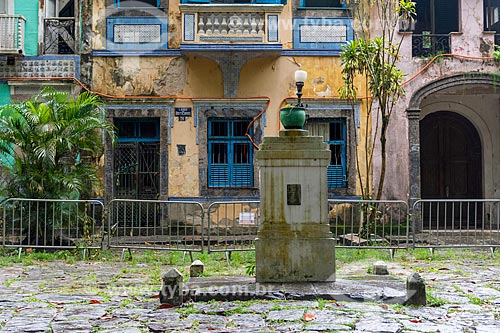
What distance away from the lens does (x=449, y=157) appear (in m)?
Result: 18.5

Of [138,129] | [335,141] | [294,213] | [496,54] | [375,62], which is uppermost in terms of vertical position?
[496,54]

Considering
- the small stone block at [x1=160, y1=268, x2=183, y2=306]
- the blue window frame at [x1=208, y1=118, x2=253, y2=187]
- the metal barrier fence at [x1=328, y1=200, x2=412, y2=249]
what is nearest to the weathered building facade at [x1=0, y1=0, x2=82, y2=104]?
the blue window frame at [x1=208, y1=118, x2=253, y2=187]

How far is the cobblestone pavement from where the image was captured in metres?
6.04

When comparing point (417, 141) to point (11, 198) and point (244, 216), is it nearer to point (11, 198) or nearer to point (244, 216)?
point (244, 216)

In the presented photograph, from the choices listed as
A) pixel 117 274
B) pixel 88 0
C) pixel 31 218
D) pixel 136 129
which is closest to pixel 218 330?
pixel 117 274

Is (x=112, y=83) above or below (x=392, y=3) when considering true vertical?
below

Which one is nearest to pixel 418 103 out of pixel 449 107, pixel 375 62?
pixel 375 62

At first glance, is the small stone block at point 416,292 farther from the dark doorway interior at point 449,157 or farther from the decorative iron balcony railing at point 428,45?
the dark doorway interior at point 449,157

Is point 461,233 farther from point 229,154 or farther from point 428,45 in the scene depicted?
point 229,154

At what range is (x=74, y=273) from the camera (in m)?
10.0

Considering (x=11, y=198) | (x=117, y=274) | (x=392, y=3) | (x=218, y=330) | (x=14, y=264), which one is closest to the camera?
(x=218, y=330)

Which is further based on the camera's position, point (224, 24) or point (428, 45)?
point (428, 45)

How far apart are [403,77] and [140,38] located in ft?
21.2

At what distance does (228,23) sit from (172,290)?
962 centimetres
